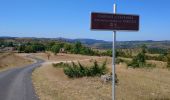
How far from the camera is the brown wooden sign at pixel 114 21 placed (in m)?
10.3

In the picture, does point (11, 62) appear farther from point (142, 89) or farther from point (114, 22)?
point (114, 22)

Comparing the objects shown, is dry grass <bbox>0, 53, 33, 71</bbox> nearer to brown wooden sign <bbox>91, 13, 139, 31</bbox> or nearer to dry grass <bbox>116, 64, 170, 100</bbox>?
dry grass <bbox>116, 64, 170, 100</bbox>

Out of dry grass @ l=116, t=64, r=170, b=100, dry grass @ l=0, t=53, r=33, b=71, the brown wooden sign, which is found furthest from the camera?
dry grass @ l=0, t=53, r=33, b=71

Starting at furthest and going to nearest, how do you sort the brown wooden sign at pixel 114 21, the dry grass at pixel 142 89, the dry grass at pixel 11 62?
the dry grass at pixel 11 62 → the dry grass at pixel 142 89 → the brown wooden sign at pixel 114 21

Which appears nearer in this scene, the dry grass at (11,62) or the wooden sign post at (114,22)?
the wooden sign post at (114,22)

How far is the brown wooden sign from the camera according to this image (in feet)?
33.9

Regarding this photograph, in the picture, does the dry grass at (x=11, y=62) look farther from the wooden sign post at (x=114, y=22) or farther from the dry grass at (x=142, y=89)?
the wooden sign post at (x=114, y=22)

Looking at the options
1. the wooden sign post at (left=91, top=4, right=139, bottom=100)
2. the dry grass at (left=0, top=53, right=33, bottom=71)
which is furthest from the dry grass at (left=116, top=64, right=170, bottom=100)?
the dry grass at (left=0, top=53, right=33, bottom=71)

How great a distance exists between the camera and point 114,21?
34.4 ft

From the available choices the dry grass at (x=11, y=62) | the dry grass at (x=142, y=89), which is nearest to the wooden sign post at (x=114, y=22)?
the dry grass at (x=142, y=89)

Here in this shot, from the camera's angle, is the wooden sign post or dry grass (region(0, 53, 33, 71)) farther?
dry grass (region(0, 53, 33, 71))

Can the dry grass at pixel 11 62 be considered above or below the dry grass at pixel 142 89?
below

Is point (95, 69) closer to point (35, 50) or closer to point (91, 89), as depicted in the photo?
point (91, 89)

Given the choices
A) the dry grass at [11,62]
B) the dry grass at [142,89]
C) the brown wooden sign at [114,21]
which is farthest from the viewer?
the dry grass at [11,62]
